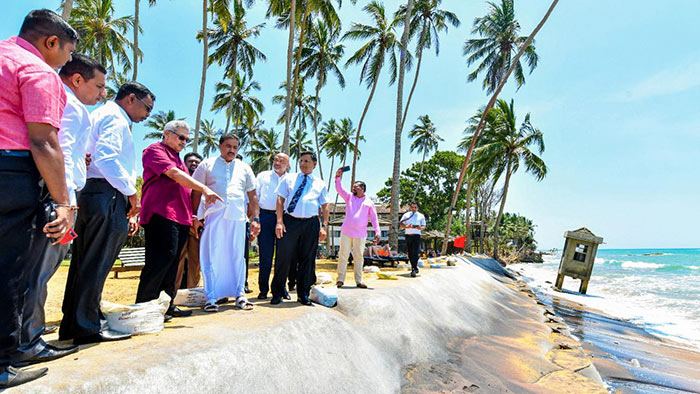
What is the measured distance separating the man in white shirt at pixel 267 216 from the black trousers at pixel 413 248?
4.23 metres

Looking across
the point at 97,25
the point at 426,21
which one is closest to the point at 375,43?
the point at 426,21

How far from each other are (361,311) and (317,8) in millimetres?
14945

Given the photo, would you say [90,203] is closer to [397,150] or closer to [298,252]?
[298,252]

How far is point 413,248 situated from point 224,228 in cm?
546

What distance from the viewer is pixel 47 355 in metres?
1.94

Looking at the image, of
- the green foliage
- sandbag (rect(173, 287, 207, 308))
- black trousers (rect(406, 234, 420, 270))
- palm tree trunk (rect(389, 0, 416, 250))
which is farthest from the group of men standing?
the green foliage

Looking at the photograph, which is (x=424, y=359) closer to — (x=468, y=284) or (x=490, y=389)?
(x=490, y=389)

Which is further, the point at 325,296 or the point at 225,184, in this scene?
the point at 325,296

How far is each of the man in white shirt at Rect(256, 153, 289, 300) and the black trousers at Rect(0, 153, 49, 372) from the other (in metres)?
2.80

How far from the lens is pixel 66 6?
7.96 metres

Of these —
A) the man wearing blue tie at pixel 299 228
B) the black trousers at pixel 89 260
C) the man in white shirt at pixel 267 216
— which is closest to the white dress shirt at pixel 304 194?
the man wearing blue tie at pixel 299 228

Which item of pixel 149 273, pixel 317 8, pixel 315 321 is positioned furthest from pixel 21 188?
pixel 317 8

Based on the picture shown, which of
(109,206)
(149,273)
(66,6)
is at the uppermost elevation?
(66,6)

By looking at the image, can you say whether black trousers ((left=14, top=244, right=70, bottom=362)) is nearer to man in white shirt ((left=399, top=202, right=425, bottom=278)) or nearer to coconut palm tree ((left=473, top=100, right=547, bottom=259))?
man in white shirt ((left=399, top=202, right=425, bottom=278))
